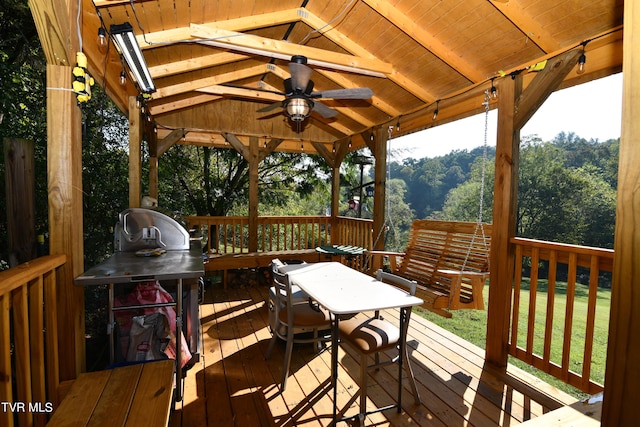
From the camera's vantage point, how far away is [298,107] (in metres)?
2.69

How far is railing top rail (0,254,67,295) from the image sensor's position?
122 cm

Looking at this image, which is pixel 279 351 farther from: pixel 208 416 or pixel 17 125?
pixel 17 125

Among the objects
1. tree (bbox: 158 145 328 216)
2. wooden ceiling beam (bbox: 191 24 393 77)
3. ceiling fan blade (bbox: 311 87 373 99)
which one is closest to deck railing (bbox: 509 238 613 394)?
ceiling fan blade (bbox: 311 87 373 99)

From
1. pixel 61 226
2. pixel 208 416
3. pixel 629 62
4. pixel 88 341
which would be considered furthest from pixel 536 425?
pixel 88 341

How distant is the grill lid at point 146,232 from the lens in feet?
9.55

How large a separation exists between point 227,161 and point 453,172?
3099cm

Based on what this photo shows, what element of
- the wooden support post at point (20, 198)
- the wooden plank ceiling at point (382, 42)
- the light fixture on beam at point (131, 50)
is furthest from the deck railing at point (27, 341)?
the wooden plank ceiling at point (382, 42)

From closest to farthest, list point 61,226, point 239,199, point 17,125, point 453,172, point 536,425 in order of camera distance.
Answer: point 536,425 → point 61,226 → point 17,125 → point 239,199 → point 453,172

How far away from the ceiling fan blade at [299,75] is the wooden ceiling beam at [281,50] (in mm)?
436

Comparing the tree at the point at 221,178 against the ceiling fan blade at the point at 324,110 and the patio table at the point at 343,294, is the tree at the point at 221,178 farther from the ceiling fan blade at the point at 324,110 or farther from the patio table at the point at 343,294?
the patio table at the point at 343,294

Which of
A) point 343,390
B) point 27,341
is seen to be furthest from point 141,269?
point 343,390

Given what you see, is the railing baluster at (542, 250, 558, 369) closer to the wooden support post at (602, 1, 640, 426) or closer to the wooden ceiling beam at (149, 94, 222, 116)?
the wooden support post at (602, 1, 640, 426)

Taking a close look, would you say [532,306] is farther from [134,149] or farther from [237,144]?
[237,144]

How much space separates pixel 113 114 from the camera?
5379 mm
